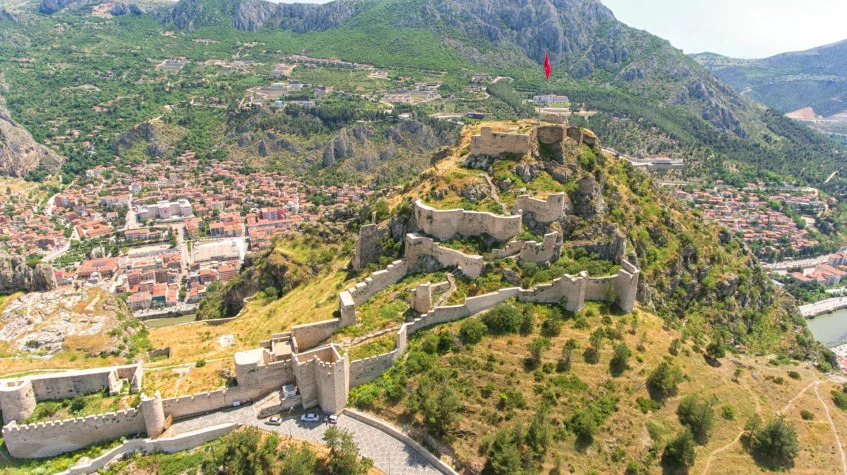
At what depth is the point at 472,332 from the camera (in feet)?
91.4

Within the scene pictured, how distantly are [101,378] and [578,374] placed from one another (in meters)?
23.4

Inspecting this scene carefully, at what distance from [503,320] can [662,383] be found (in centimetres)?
874

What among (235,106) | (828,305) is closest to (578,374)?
(828,305)

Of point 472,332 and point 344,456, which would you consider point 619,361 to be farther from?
point 344,456

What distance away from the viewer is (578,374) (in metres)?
27.1

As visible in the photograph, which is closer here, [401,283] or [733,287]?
[401,283]

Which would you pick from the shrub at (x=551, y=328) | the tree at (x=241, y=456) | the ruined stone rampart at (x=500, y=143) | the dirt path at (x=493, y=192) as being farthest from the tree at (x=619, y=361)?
the tree at (x=241, y=456)

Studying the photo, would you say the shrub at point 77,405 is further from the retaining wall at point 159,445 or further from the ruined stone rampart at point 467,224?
the ruined stone rampart at point 467,224

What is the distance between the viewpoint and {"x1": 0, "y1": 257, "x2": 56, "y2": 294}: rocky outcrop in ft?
100

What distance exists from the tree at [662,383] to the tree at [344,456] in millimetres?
15173

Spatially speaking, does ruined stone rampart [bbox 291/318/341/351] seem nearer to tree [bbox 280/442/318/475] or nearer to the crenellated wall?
tree [bbox 280/442/318/475]

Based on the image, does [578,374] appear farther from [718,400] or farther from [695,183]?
[695,183]

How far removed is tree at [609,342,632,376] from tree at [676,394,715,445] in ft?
10.6

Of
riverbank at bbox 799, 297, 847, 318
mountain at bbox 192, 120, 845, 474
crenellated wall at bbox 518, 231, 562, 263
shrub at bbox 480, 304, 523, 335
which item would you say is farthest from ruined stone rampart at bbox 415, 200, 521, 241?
riverbank at bbox 799, 297, 847, 318
